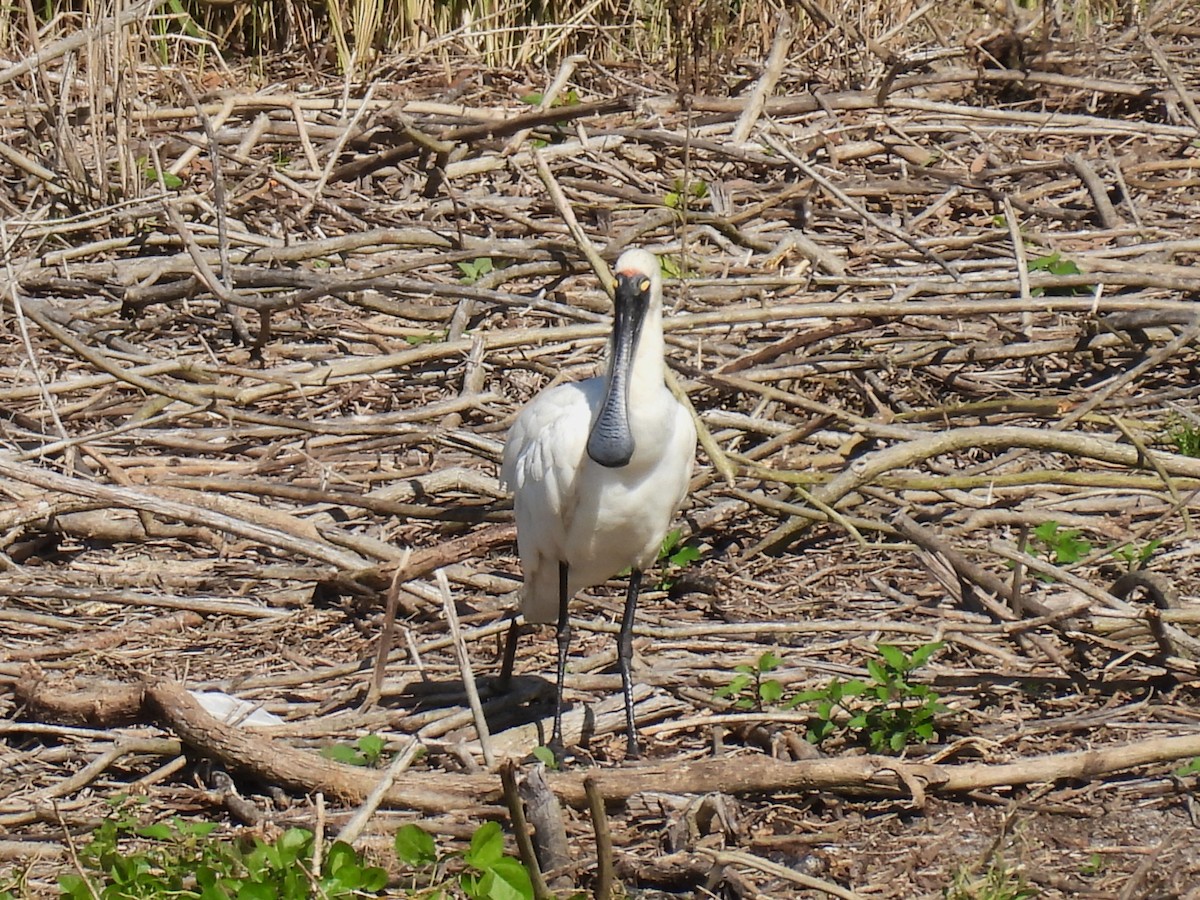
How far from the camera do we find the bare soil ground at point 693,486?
4047 mm

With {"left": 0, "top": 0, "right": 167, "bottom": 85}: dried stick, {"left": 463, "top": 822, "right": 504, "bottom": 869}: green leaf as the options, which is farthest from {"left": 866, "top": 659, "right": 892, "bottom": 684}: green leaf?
{"left": 0, "top": 0, "right": 167, "bottom": 85}: dried stick

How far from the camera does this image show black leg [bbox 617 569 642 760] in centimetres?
457

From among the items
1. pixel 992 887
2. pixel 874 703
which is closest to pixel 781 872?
pixel 992 887

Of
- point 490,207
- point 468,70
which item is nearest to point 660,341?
point 490,207

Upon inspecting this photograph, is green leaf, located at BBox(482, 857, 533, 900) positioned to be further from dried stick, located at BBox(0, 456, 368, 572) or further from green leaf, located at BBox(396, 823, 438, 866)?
dried stick, located at BBox(0, 456, 368, 572)

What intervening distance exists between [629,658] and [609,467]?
1.90ft

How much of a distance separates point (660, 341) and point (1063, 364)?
2.84 m

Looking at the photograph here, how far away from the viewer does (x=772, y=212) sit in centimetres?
842

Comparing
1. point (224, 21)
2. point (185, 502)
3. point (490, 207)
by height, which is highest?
point (224, 21)

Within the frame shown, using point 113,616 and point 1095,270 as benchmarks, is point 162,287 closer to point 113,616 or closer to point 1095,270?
point 113,616

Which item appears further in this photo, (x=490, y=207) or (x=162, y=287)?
(x=490, y=207)

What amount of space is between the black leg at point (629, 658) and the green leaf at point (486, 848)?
1231mm

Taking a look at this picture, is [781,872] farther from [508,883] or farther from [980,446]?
[980,446]

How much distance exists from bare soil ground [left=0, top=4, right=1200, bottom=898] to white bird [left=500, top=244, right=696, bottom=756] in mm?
320
